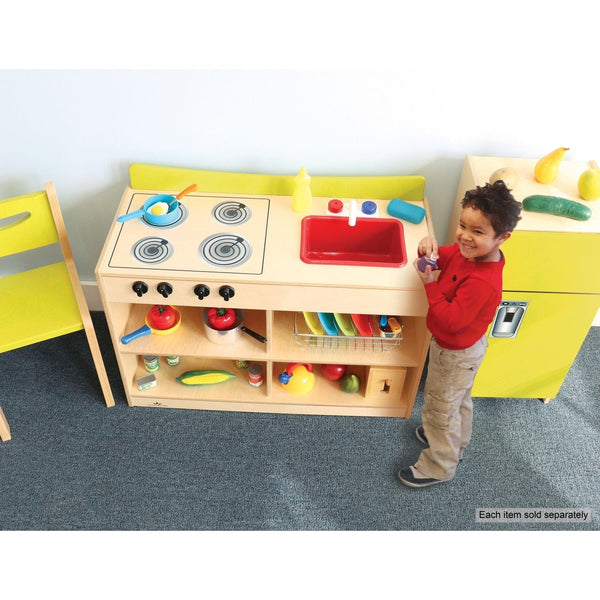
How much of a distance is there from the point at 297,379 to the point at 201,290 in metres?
0.60

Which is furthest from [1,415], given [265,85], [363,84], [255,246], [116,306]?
[363,84]

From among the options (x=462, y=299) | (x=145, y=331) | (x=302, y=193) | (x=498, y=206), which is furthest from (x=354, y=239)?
(x=145, y=331)

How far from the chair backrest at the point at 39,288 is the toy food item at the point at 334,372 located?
83 cm

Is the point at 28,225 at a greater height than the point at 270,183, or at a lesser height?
lesser

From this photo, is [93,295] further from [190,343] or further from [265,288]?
[265,288]

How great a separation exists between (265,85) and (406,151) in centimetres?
54

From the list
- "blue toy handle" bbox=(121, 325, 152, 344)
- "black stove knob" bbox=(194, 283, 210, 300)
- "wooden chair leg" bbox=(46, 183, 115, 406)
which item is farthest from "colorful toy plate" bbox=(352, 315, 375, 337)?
"wooden chair leg" bbox=(46, 183, 115, 406)

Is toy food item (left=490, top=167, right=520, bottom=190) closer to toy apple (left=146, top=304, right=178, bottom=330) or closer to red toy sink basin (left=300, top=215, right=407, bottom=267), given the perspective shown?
red toy sink basin (left=300, top=215, right=407, bottom=267)

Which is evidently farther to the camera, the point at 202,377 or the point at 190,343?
the point at 202,377

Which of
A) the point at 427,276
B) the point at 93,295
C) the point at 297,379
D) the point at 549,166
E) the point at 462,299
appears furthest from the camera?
the point at 93,295

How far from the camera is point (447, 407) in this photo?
2055 mm

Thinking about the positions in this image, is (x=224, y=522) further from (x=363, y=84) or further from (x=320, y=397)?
(x=363, y=84)

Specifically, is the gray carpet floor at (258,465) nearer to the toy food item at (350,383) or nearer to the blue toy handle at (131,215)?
the toy food item at (350,383)

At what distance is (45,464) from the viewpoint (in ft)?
7.29
